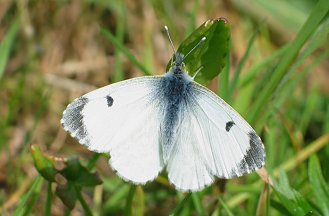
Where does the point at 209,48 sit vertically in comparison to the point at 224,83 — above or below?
above

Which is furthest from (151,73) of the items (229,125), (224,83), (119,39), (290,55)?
(229,125)

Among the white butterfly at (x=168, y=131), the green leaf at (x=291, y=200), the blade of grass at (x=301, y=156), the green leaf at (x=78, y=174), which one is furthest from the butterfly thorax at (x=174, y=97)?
the blade of grass at (x=301, y=156)

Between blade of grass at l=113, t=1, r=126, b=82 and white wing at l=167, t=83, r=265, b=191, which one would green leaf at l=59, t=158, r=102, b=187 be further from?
blade of grass at l=113, t=1, r=126, b=82

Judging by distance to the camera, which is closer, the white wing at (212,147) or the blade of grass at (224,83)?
the white wing at (212,147)

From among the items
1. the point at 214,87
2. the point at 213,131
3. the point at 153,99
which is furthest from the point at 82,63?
the point at 213,131

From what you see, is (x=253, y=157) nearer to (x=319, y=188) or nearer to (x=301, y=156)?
(x=319, y=188)

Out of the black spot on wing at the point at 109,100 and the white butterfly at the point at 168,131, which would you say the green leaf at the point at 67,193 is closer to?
the white butterfly at the point at 168,131

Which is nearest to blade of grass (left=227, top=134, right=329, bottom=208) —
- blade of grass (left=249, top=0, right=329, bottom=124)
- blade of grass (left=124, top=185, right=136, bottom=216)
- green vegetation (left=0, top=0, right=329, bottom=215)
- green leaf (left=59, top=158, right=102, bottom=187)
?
green vegetation (left=0, top=0, right=329, bottom=215)
